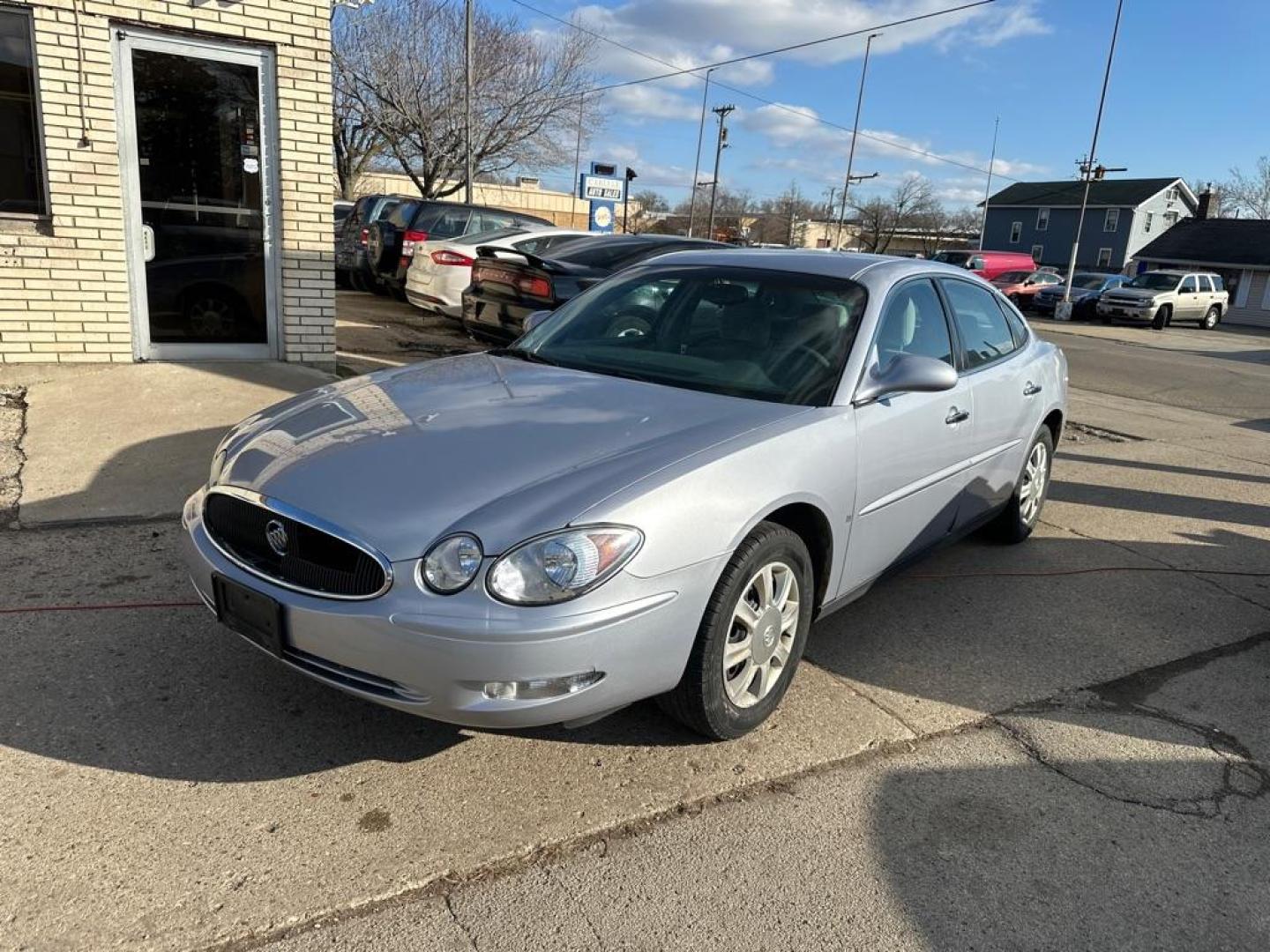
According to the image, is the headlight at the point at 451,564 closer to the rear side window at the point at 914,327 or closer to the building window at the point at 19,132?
the rear side window at the point at 914,327

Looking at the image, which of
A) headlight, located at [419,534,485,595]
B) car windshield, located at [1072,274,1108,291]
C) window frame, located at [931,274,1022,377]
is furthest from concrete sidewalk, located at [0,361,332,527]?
car windshield, located at [1072,274,1108,291]

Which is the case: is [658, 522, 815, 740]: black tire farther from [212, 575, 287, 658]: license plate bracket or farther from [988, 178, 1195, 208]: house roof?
[988, 178, 1195, 208]: house roof

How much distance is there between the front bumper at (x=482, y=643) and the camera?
7.98ft

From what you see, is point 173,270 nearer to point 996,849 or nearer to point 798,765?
point 798,765

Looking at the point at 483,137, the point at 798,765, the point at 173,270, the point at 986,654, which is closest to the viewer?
the point at 798,765

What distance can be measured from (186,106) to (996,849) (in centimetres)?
730

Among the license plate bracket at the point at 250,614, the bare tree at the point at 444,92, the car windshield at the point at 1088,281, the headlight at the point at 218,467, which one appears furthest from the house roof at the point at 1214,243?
the license plate bracket at the point at 250,614

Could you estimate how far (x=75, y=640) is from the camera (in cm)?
351

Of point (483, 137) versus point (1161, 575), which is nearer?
point (1161, 575)

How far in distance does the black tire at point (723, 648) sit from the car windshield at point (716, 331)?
62cm

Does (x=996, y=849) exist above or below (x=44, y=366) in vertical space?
below

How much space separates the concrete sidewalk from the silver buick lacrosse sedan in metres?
2.00

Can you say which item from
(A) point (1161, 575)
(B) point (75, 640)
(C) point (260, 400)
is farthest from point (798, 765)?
(C) point (260, 400)

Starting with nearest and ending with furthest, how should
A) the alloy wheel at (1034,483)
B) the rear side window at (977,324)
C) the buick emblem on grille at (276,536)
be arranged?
the buick emblem on grille at (276,536), the rear side window at (977,324), the alloy wheel at (1034,483)
